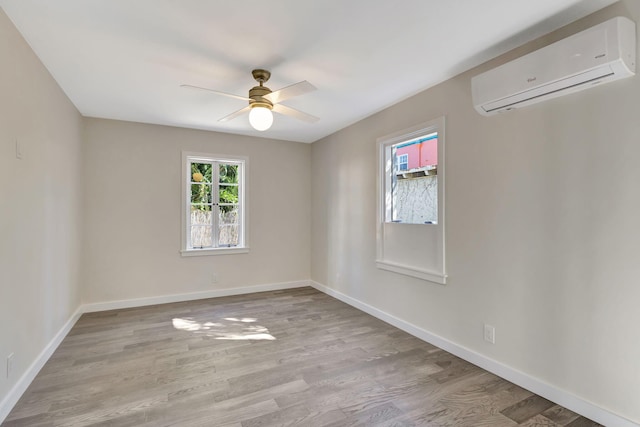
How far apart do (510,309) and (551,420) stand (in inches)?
27.4

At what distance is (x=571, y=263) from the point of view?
1.97m

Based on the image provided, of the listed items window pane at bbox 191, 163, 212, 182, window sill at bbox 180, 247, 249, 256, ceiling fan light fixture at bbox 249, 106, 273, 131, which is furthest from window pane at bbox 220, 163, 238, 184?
ceiling fan light fixture at bbox 249, 106, 273, 131

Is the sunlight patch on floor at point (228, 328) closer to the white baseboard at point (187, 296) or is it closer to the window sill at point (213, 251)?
the white baseboard at point (187, 296)

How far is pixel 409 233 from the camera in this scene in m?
3.22

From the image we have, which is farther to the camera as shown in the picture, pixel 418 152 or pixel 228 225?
pixel 228 225

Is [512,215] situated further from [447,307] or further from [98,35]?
[98,35]

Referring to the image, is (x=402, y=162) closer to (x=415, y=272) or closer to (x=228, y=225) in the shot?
(x=415, y=272)

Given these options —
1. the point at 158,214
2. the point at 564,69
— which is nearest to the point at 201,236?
the point at 158,214

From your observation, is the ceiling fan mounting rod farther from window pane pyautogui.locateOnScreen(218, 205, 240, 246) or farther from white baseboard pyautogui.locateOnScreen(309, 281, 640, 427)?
white baseboard pyautogui.locateOnScreen(309, 281, 640, 427)

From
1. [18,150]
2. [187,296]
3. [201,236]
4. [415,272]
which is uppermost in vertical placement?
[18,150]

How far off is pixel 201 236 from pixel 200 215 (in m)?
0.31

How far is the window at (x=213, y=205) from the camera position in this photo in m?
4.45

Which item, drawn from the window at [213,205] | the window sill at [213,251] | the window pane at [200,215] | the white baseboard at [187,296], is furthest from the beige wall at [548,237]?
the window pane at [200,215]

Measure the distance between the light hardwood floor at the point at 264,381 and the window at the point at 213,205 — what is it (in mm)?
1317
